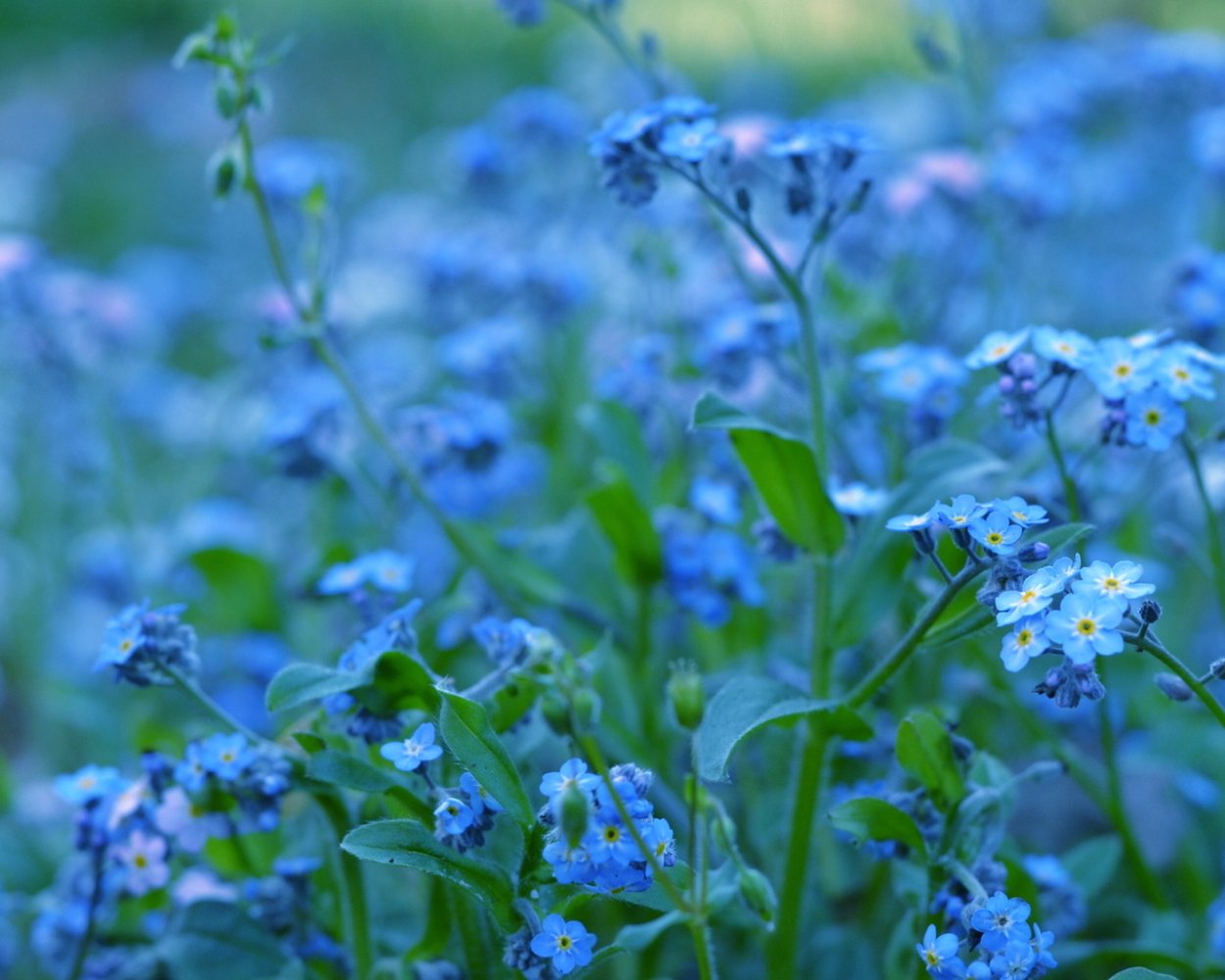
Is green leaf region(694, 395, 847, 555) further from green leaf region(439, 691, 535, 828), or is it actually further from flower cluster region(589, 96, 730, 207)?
green leaf region(439, 691, 535, 828)

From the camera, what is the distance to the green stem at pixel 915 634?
1894mm

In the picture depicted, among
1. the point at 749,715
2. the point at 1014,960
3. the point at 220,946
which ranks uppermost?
the point at 749,715

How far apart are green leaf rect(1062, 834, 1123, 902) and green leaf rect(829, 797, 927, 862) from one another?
2.01 ft

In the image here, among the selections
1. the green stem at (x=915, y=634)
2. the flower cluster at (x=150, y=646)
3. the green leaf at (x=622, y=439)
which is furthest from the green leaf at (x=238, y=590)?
the green stem at (x=915, y=634)

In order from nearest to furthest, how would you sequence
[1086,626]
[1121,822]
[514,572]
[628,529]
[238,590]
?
1. [1086,626]
2. [1121,822]
3. [628,529]
4. [514,572]
5. [238,590]

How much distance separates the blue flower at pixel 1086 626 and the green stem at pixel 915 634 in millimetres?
145

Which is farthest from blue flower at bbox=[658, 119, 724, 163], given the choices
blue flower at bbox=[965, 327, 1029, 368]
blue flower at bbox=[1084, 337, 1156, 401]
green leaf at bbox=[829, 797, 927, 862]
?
green leaf at bbox=[829, 797, 927, 862]

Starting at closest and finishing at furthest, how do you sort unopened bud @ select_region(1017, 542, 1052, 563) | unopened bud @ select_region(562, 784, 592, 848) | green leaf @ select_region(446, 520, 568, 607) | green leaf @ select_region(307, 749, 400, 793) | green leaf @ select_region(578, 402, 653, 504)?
unopened bud @ select_region(562, 784, 592, 848) < unopened bud @ select_region(1017, 542, 1052, 563) < green leaf @ select_region(307, 749, 400, 793) < green leaf @ select_region(446, 520, 568, 607) < green leaf @ select_region(578, 402, 653, 504)

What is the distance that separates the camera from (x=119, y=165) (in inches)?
334

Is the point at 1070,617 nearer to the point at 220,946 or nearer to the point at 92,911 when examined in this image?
the point at 220,946

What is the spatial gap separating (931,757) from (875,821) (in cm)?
13

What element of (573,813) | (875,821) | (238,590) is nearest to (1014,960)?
(875,821)

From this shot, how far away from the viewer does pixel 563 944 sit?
1861 mm

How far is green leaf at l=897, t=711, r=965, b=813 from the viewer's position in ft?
6.80
